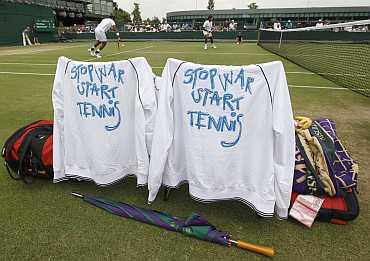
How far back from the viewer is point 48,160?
2961 mm

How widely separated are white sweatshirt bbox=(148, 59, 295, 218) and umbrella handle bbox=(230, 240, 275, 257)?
264 mm

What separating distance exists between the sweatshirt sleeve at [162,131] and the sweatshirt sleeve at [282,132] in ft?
2.45

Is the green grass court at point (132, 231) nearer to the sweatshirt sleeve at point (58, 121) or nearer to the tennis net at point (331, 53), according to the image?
the sweatshirt sleeve at point (58, 121)

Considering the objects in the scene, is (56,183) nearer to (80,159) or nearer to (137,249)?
(80,159)

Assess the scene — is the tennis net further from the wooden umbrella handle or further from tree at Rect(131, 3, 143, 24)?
tree at Rect(131, 3, 143, 24)

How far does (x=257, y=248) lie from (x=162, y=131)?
3.60ft

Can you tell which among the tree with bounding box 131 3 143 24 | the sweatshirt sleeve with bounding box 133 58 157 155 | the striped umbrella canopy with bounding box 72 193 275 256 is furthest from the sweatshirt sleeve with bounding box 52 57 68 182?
the tree with bounding box 131 3 143 24

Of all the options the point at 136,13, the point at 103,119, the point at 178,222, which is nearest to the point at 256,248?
the point at 178,222

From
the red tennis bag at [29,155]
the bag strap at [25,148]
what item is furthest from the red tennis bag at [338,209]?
the bag strap at [25,148]

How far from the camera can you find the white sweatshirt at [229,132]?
219 cm

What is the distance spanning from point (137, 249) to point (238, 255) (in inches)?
28.1

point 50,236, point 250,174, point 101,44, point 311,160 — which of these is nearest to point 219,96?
point 250,174

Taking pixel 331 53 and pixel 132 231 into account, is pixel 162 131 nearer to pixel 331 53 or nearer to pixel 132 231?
pixel 132 231

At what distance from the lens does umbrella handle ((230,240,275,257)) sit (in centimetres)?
213
